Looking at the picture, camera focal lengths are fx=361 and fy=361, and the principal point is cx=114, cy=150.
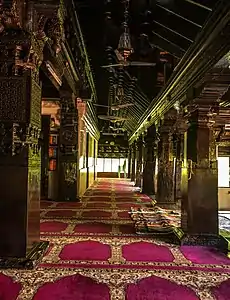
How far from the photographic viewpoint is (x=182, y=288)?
3.16 metres

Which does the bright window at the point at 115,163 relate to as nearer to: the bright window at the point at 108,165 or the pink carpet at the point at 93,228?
the bright window at the point at 108,165

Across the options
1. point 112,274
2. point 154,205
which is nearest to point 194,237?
point 112,274

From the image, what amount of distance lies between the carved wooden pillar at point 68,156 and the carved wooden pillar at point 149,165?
311 cm

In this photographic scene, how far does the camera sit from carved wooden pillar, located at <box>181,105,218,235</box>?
16.1 feet

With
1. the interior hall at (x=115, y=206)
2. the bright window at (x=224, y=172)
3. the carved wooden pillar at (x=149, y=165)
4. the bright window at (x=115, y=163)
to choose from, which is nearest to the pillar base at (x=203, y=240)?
the interior hall at (x=115, y=206)

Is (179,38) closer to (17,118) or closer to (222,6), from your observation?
(222,6)

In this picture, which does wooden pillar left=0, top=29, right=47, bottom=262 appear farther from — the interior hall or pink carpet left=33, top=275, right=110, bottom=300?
pink carpet left=33, top=275, right=110, bottom=300

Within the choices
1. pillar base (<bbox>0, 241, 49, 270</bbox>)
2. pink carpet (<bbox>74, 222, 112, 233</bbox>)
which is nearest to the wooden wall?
pink carpet (<bbox>74, 222, 112, 233</bbox>)

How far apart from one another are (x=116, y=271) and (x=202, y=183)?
6.50 feet

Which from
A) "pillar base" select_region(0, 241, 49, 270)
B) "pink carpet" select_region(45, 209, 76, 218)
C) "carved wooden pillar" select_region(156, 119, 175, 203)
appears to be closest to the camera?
"pillar base" select_region(0, 241, 49, 270)

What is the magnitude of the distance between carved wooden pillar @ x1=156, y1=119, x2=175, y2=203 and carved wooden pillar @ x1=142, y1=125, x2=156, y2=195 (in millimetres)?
2597

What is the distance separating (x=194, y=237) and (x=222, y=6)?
2924 mm

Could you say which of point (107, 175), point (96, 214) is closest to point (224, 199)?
point (96, 214)

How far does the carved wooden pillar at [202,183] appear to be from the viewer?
4.92 meters
